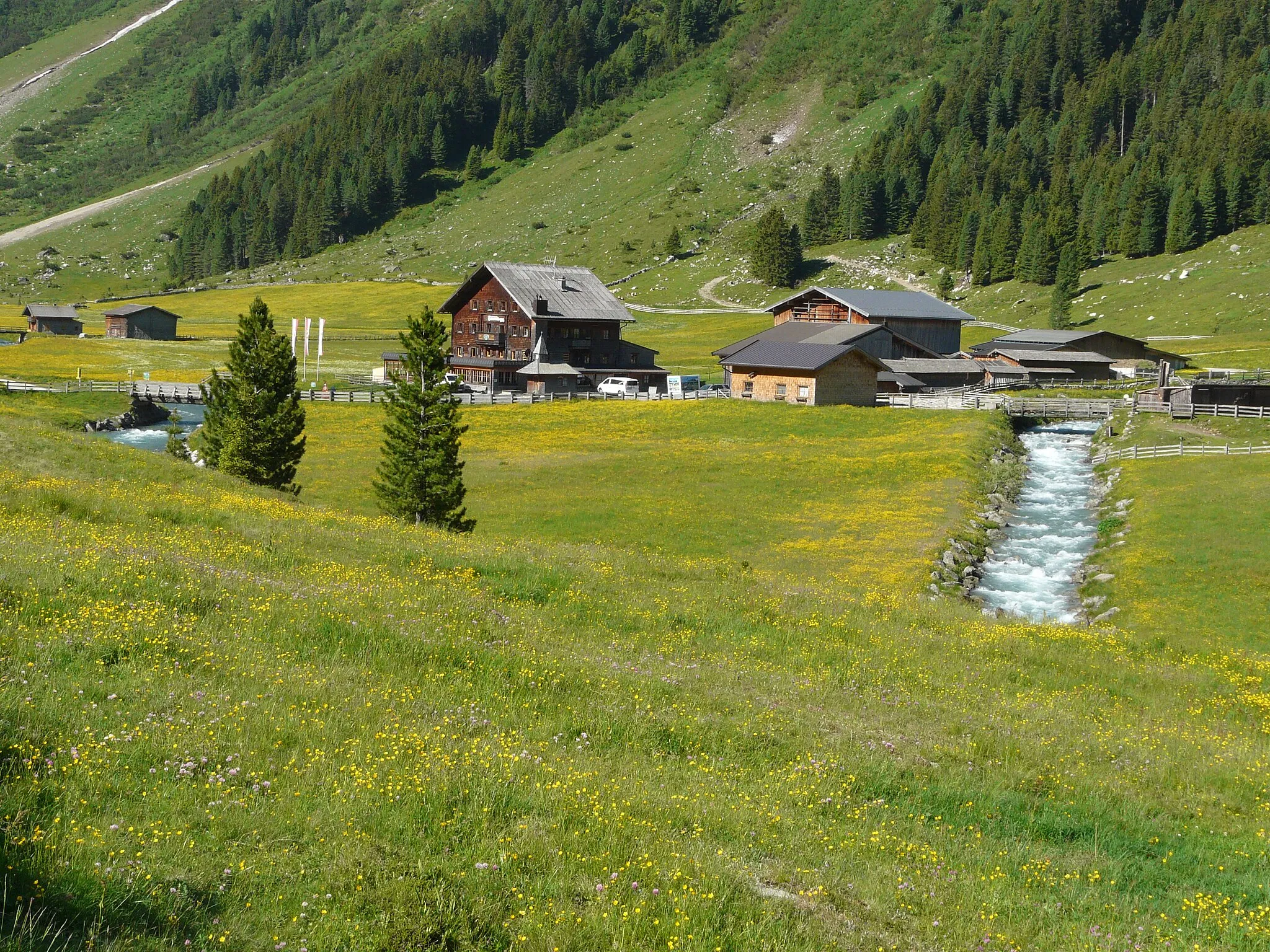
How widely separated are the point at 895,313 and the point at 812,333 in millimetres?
12808

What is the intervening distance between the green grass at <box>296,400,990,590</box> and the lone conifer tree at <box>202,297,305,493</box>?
4901 millimetres

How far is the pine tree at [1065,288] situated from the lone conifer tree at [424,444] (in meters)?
111

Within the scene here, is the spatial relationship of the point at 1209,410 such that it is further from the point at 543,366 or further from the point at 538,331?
the point at 538,331

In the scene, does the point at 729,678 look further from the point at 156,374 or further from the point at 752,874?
the point at 156,374

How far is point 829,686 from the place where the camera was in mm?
16828

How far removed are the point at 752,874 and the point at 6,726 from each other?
6.46 metres

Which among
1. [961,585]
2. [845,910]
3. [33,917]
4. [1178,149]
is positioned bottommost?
[961,585]

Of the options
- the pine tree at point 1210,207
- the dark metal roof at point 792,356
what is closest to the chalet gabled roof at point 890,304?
the dark metal roof at point 792,356

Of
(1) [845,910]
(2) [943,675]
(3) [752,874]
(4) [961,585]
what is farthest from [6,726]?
(4) [961,585]

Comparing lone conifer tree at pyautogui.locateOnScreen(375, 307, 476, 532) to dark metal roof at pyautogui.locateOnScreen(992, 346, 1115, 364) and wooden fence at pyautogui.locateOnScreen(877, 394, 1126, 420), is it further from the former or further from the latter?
dark metal roof at pyautogui.locateOnScreen(992, 346, 1115, 364)

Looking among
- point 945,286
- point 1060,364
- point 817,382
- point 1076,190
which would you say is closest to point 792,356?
point 817,382

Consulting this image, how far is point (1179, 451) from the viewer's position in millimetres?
58531

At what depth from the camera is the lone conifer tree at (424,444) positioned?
Answer: 36031 mm

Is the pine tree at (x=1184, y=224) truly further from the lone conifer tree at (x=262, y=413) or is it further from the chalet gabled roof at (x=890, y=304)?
the lone conifer tree at (x=262, y=413)
